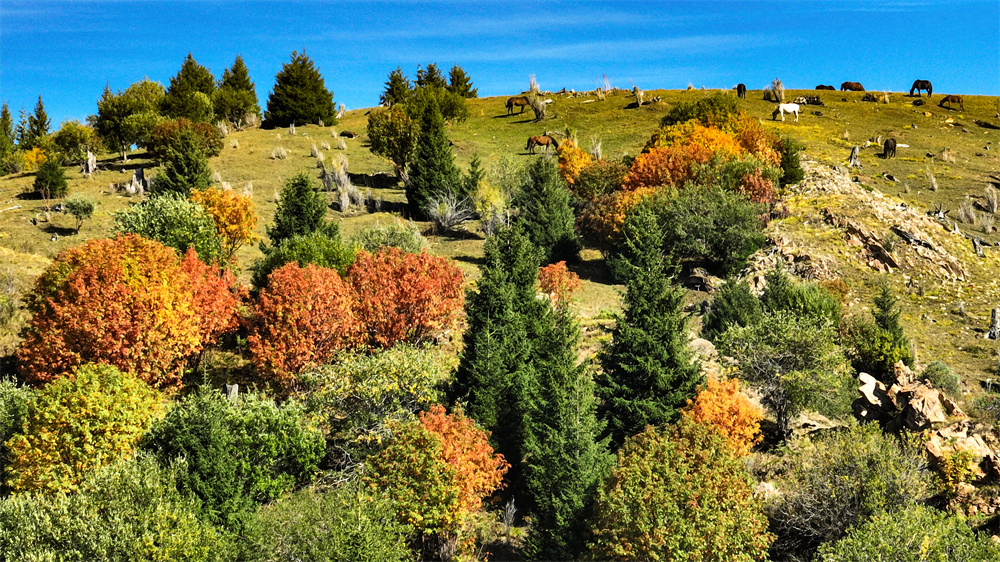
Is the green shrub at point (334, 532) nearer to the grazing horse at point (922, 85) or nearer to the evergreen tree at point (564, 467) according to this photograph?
the evergreen tree at point (564, 467)

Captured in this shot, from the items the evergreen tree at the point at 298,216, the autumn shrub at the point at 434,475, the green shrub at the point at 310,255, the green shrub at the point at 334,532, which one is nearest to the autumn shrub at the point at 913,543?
the autumn shrub at the point at 434,475

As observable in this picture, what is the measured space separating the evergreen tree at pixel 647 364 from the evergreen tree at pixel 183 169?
3695 cm

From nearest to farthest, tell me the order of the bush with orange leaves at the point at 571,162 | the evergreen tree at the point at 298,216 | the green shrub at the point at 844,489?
the green shrub at the point at 844,489
the evergreen tree at the point at 298,216
the bush with orange leaves at the point at 571,162

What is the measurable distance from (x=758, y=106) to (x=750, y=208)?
50.8 m

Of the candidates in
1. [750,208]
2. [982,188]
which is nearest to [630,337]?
[750,208]

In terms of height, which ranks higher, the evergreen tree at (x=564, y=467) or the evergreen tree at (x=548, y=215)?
the evergreen tree at (x=548, y=215)

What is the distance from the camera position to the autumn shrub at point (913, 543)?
2019cm

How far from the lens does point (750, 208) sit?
168 feet

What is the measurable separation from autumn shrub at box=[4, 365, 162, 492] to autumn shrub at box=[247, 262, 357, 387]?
21.6 feet

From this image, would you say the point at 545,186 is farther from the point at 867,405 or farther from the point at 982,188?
the point at 982,188

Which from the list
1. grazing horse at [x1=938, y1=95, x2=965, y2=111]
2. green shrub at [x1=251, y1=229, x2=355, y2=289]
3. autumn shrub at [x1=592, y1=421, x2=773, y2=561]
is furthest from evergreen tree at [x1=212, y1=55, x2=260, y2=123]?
grazing horse at [x1=938, y1=95, x2=965, y2=111]

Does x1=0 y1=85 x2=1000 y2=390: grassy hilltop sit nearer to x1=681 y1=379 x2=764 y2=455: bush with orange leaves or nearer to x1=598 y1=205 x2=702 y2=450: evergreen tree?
x1=598 y1=205 x2=702 y2=450: evergreen tree

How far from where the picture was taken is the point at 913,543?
20.6 metres

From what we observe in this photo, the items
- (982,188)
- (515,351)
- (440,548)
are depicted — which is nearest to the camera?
(440,548)
